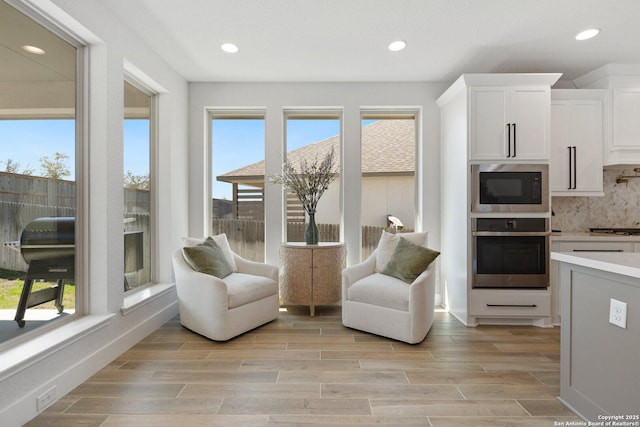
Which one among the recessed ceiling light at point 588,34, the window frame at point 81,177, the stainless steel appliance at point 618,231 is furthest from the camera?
the stainless steel appliance at point 618,231

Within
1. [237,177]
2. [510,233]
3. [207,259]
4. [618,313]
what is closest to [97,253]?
[207,259]

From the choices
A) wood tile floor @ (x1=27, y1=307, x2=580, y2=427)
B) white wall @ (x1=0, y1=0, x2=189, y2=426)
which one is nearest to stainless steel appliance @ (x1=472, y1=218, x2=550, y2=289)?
wood tile floor @ (x1=27, y1=307, x2=580, y2=427)

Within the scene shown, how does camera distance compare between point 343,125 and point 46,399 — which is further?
point 343,125

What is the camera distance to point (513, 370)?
2.36 meters

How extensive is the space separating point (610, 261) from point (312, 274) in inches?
94.6

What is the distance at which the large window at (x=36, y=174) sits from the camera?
1884mm

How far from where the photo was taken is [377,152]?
4.15 m

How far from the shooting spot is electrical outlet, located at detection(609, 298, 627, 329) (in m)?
1.55

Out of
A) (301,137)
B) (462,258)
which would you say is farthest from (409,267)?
(301,137)

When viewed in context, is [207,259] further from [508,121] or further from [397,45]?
[508,121]

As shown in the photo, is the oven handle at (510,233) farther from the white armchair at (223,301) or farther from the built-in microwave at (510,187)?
the white armchair at (223,301)

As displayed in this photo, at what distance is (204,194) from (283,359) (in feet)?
7.54

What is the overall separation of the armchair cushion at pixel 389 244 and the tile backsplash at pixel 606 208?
5.26ft

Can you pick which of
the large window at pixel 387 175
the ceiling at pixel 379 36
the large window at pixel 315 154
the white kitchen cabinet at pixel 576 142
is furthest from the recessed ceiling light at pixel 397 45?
the white kitchen cabinet at pixel 576 142
